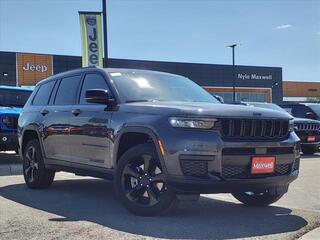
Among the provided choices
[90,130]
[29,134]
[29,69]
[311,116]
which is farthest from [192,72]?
[90,130]

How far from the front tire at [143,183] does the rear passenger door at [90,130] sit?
49 cm

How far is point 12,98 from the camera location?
13891 millimetres

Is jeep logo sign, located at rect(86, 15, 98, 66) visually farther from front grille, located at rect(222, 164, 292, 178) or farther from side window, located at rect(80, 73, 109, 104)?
front grille, located at rect(222, 164, 292, 178)

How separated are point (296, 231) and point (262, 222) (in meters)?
0.51

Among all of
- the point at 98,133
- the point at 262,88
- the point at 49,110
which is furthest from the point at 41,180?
the point at 262,88

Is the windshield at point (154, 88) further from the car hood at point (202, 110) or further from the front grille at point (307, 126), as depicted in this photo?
the front grille at point (307, 126)

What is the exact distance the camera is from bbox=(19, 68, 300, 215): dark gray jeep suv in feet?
18.9

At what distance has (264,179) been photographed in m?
6.02

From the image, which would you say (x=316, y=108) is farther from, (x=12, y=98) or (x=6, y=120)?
(x=6, y=120)

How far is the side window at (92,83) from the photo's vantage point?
290 inches

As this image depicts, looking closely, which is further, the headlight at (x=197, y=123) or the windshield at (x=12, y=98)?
the windshield at (x=12, y=98)

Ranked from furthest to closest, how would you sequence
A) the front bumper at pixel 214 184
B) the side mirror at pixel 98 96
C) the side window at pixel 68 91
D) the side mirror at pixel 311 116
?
the side mirror at pixel 311 116
the side window at pixel 68 91
the side mirror at pixel 98 96
the front bumper at pixel 214 184

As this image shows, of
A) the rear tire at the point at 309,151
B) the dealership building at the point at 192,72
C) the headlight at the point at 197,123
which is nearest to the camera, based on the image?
the headlight at the point at 197,123

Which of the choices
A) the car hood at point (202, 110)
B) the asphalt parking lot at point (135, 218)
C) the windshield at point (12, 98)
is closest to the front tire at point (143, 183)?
the asphalt parking lot at point (135, 218)
